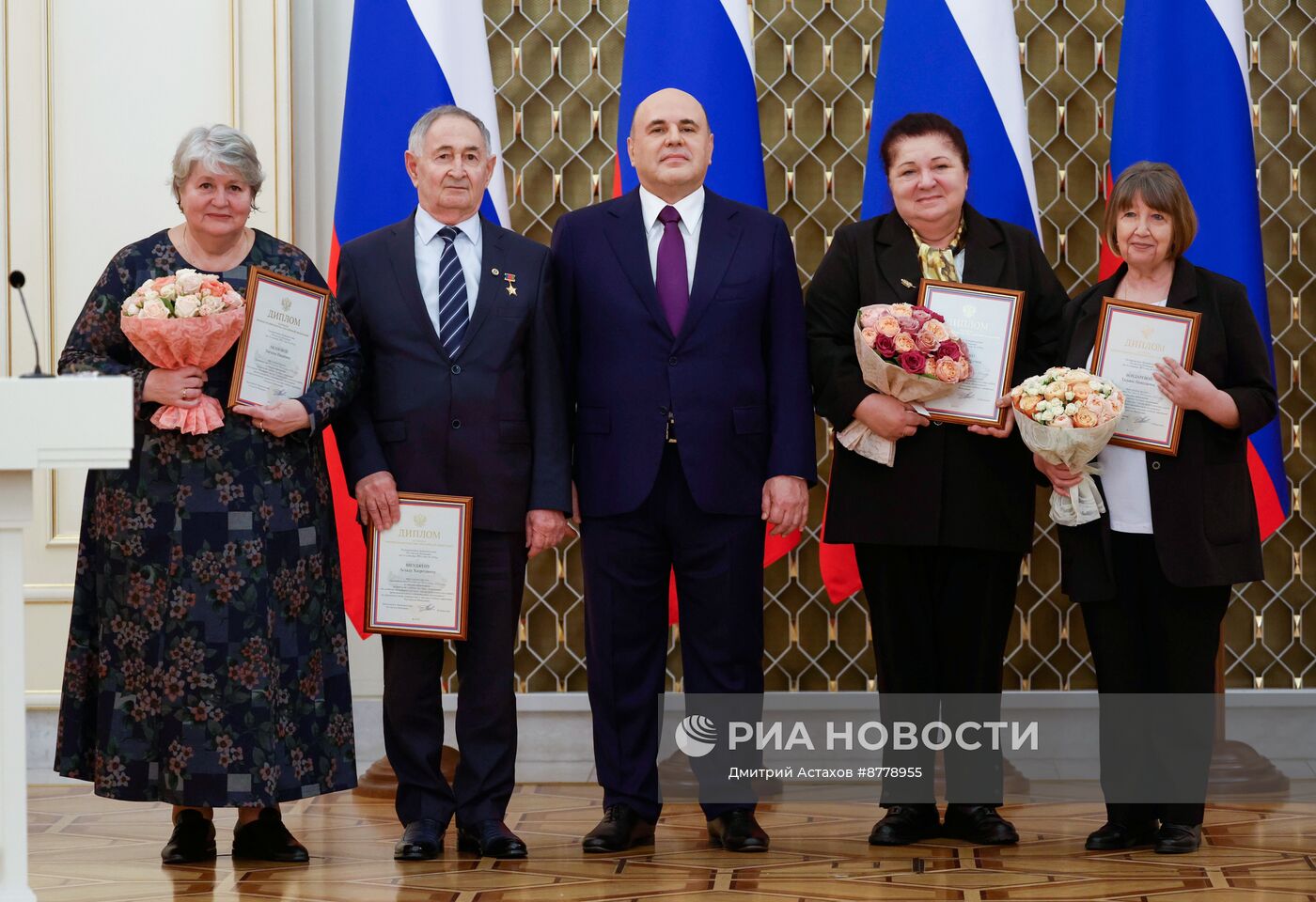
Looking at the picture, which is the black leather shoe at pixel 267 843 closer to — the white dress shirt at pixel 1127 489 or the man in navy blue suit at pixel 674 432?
the man in navy blue suit at pixel 674 432

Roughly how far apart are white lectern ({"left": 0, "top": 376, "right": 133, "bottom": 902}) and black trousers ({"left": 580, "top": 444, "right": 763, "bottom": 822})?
4.06 ft

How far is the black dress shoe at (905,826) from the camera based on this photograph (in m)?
3.07

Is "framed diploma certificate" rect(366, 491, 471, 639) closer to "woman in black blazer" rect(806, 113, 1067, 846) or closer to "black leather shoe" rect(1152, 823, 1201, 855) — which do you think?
"woman in black blazer" rect(806, 113, 1067, 846)

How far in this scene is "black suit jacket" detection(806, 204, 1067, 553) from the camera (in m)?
2.98

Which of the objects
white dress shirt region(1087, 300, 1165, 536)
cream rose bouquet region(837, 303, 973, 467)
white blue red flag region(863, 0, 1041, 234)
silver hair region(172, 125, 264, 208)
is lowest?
white dress shirt region(1087, 300, 1165, 536)

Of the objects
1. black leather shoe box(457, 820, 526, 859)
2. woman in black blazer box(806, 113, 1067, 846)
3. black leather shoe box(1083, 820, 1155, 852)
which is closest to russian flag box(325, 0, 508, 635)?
black leather shoe box(457, 820, 526, 859)

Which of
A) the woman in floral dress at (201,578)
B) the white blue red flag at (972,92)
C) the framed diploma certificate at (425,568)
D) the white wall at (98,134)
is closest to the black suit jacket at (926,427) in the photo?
the white blue red flag at (972,92)

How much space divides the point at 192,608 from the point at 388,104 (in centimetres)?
146

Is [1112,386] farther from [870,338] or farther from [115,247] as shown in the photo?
[115,247]

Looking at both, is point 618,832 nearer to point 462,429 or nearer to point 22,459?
point 462,429

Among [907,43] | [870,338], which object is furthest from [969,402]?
[907,43]

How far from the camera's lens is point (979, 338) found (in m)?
2.97

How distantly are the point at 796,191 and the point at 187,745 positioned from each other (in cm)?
230

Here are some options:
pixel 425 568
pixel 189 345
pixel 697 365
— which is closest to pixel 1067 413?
pixel 697 365
